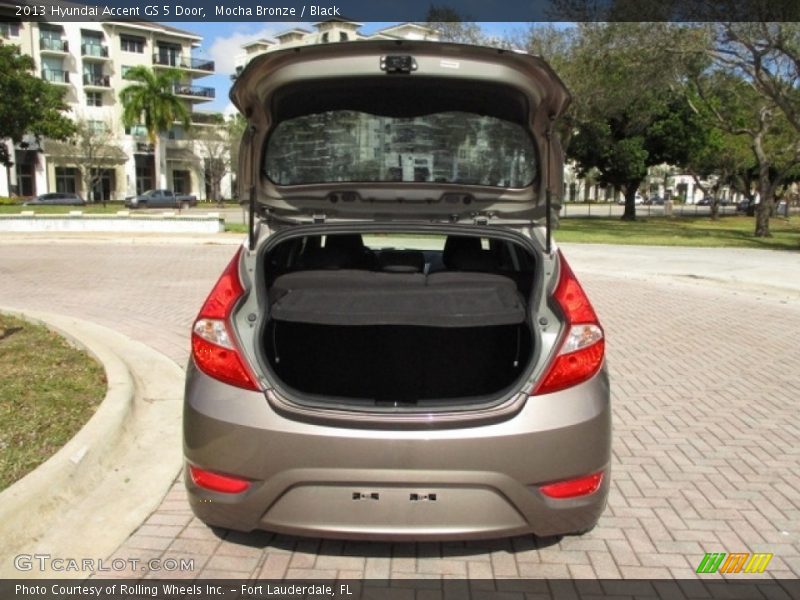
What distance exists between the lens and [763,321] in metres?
8.83

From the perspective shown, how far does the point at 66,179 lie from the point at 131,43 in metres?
15.0

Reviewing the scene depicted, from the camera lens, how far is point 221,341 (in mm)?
2840

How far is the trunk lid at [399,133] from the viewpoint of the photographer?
122 inches

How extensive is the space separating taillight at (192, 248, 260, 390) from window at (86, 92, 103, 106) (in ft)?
216

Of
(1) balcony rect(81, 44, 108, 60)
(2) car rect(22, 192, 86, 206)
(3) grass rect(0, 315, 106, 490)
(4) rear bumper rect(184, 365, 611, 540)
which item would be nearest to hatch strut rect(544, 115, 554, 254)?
(4) rear bumper rect(184, 365, 611, 540)

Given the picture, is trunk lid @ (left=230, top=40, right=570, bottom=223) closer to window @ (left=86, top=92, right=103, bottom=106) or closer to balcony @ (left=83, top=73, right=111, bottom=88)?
balcony @ (left=83, top=73, right=111, bottom=88)

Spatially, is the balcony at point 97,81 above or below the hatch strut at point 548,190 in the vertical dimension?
above

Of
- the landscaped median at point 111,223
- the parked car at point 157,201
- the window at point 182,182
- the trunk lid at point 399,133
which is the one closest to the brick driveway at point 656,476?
the trunk lid at point 399,133

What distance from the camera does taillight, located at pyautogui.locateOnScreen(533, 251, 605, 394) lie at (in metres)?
2.73

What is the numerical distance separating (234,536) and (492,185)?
229 cm

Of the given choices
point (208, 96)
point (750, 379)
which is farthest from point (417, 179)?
point (208, 96)

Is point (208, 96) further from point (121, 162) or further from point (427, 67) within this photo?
point (427, 67)
